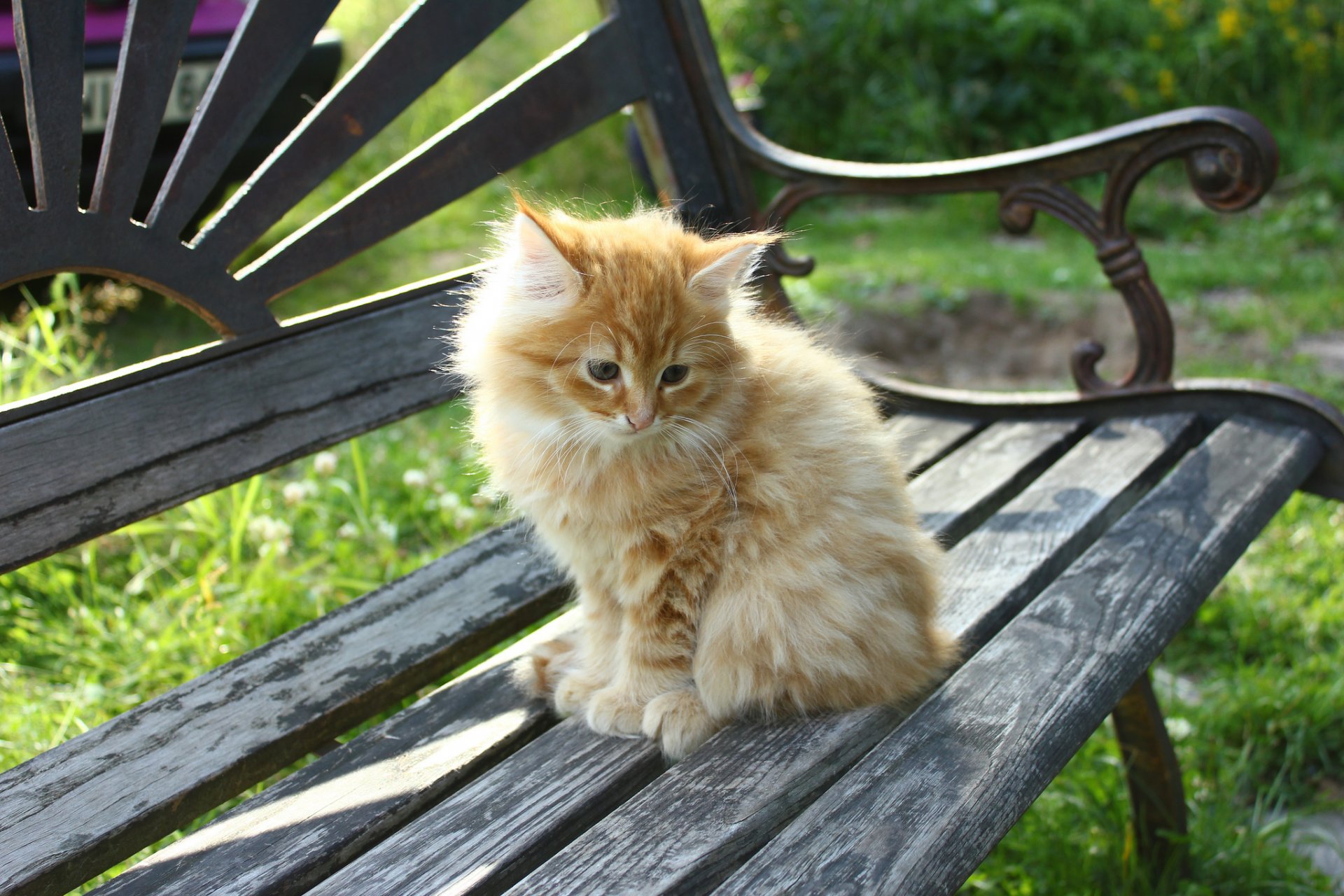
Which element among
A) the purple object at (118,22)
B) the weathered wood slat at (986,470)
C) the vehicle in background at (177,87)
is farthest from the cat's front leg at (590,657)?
the purple object at (118,22)

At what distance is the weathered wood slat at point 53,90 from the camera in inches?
59.5

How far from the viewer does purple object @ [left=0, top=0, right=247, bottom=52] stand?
3.62 meters

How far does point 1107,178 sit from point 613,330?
4.44 feet

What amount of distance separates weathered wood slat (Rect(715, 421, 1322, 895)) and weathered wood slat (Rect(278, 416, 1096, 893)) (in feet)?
0.41

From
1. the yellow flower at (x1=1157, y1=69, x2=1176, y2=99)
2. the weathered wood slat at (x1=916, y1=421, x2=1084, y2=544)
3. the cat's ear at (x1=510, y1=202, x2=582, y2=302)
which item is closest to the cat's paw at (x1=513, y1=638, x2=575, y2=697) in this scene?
the cat's ear at (x1=510, y1=202, x2=582, y2=302)

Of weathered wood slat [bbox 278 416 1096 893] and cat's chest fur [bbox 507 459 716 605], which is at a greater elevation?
cat's chest fur [bbox 507 459 716 605]

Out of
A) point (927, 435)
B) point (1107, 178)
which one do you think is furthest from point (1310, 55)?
point (927, 435)

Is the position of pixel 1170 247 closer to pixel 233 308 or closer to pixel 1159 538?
pixel 1159 538

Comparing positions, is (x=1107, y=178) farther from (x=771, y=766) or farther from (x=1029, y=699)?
(x=771, y=766)

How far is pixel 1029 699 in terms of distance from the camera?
154 cm

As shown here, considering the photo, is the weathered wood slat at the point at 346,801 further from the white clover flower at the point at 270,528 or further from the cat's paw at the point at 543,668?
the white clover flower at the point at 270,528

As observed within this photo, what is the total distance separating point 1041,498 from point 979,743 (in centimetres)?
83

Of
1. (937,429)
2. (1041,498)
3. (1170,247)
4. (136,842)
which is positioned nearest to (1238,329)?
(1170,247)

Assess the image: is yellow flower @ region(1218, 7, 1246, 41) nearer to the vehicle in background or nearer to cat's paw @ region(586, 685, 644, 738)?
the vehicle in background
